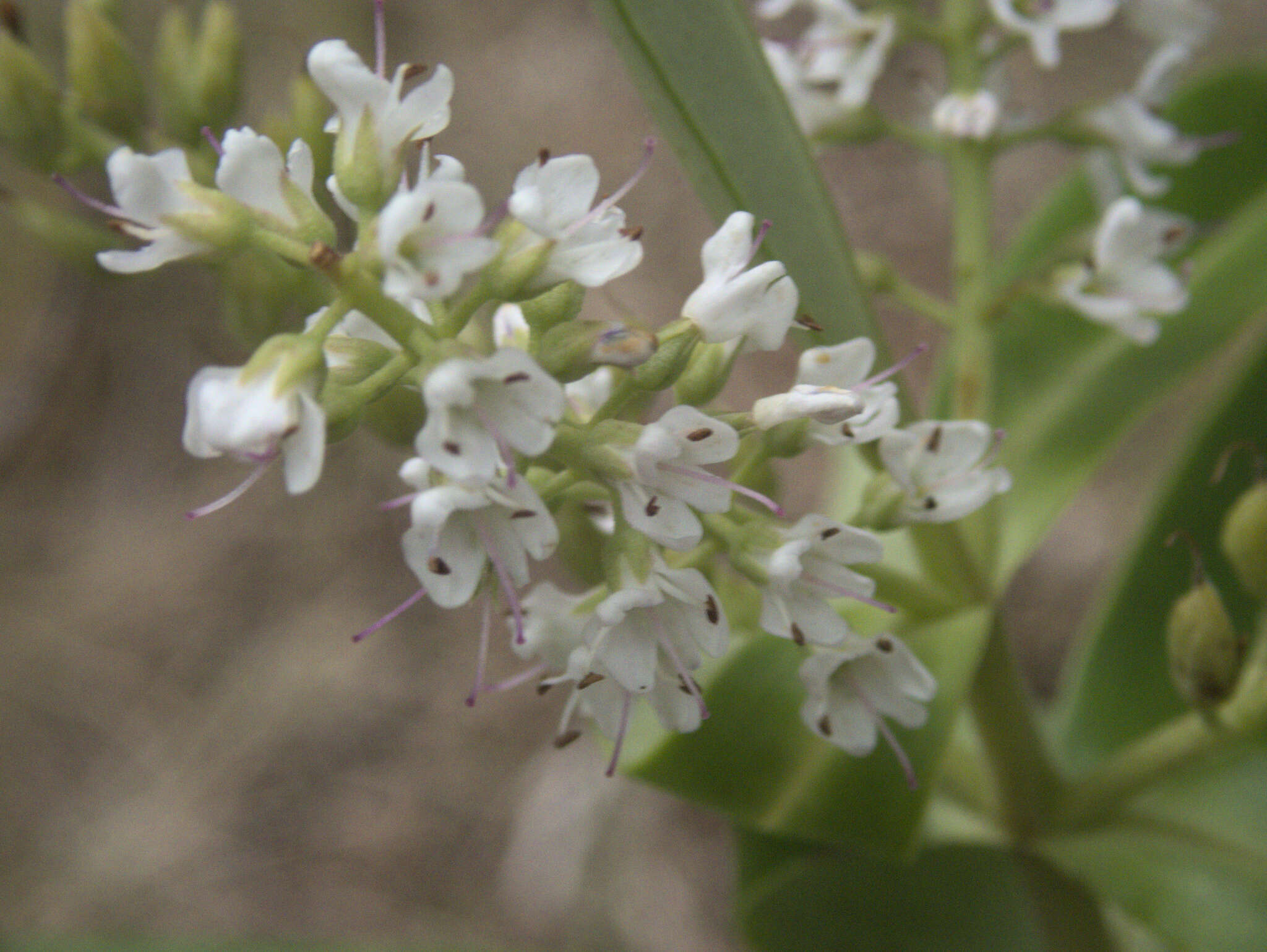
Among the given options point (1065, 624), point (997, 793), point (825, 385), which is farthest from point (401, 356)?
point (1065, 624)

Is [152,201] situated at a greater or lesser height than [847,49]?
greater

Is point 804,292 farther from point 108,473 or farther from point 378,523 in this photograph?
point 108,473

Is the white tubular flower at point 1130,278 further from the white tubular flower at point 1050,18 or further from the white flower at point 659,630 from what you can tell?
the white flower at point 659,630

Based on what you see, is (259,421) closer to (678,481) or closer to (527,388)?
(527,388)

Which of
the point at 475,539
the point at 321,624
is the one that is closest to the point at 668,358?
the point at 475,539

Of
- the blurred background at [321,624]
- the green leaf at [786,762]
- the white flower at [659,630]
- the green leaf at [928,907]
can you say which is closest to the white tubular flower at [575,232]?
the white flower at [659,630]

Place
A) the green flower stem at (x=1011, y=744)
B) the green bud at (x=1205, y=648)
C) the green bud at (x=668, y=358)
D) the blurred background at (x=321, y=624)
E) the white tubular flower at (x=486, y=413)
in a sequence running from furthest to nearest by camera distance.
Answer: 1. the blurred background at (x=321, y=624)
2. the green flower stem at (x=1011, y=744)
3. the green bud at (x=1205, y=648)
4. the green bud at (x=668, y=358)
5. the white tubular flower at (x=486, y=413)
